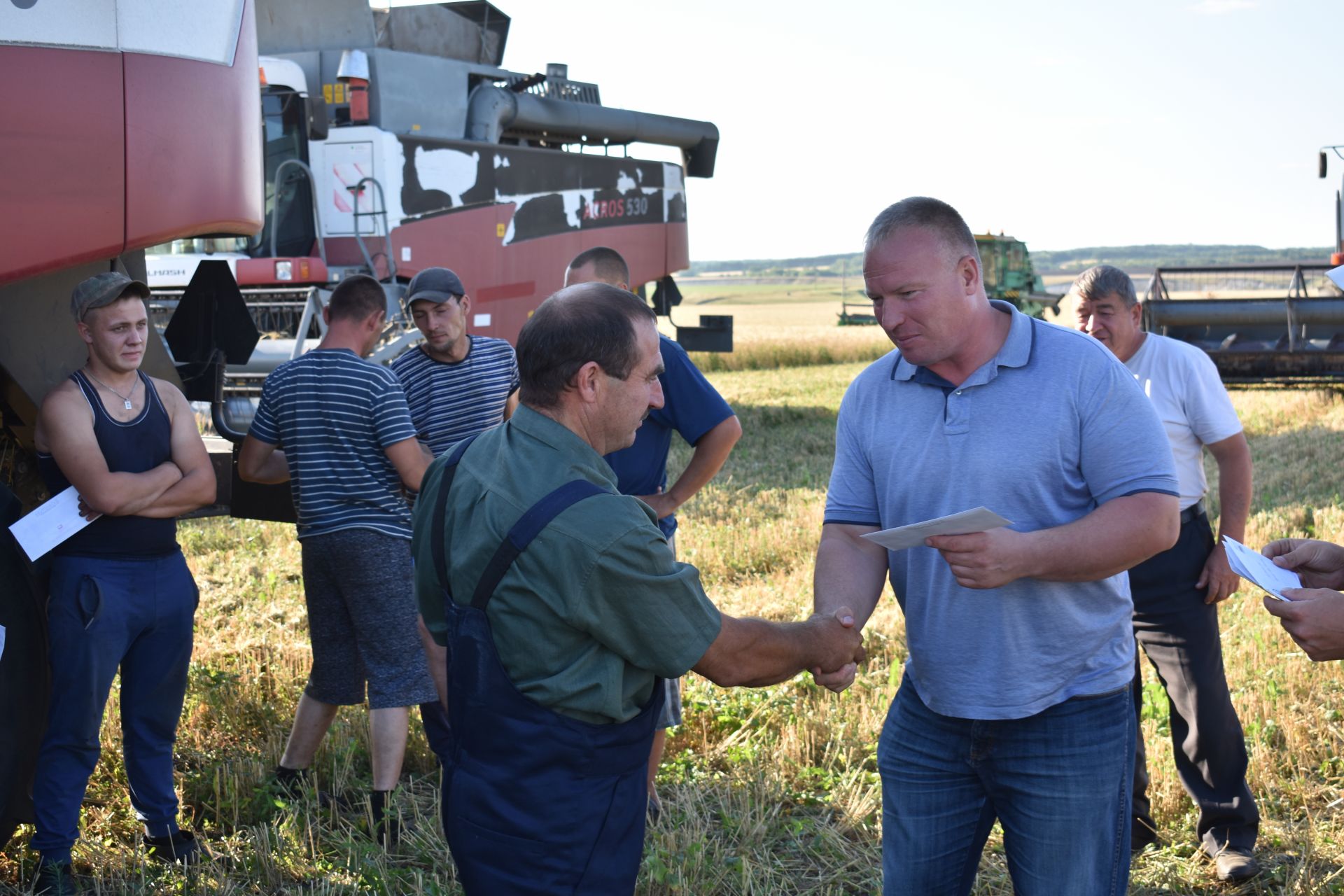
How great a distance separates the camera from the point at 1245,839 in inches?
146

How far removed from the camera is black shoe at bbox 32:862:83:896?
11.2ft

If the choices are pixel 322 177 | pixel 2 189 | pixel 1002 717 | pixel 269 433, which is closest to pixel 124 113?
pixel 2 189

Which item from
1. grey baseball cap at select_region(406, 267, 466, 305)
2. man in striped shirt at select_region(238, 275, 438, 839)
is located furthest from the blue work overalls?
grey baseball cap at select_region(406, 267, 466, 305)

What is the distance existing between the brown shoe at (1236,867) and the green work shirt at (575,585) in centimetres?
228

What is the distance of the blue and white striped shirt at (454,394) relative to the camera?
14.9 ft

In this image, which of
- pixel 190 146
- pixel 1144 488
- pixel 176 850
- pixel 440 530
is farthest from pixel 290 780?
pixel 1144 488

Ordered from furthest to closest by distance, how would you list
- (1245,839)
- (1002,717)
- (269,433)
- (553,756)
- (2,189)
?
1. (269,433)
2. (1245,839)
3. (2,189)
4. (1002,717)
5. (553,756)

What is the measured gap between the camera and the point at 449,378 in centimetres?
455

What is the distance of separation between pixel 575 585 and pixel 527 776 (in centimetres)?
37

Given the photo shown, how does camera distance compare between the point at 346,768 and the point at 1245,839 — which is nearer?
the point at 1245,839

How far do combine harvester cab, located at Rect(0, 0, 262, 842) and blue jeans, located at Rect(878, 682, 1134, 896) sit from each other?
2.30m

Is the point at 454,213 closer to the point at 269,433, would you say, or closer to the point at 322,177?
the point at 322,177

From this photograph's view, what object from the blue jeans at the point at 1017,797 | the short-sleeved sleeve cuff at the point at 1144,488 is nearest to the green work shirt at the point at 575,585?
the blue jeans at the point at 1017,797

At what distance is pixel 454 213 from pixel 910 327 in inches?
337
